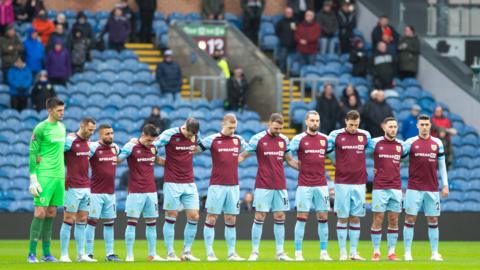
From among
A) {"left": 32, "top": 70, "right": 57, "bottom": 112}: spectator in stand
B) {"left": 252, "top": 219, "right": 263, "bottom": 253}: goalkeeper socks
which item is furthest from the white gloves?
{"left": 32, "top": 70, "right": 57, "bottom": 112}: spectator in stand

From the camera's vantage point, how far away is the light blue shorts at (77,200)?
25344 millimetres

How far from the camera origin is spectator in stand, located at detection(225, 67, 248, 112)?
1531 inches

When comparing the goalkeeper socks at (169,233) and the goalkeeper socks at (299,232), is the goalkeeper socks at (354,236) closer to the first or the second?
the goalkeeper socks at (299,232)

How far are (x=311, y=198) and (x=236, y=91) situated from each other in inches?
507

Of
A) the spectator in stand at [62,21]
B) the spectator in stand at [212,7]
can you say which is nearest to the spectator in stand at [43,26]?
the spectator in stand at [62,21]

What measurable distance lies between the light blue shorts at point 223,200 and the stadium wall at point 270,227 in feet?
24.7

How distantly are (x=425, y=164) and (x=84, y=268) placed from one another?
6901mm

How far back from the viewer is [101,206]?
25.8 metres

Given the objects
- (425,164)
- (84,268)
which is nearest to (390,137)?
(425,164)

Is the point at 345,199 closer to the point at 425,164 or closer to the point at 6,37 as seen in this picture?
the point at 425,164

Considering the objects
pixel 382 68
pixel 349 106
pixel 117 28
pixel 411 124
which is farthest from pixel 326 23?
pixel 117 28

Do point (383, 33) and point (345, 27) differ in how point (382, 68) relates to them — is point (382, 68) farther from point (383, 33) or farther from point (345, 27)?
point (345, 27)

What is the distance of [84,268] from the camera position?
76.5 feet

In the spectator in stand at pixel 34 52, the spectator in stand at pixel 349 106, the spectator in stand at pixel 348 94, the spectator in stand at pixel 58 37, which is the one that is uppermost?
the spectator in stand at pixel 58 37
